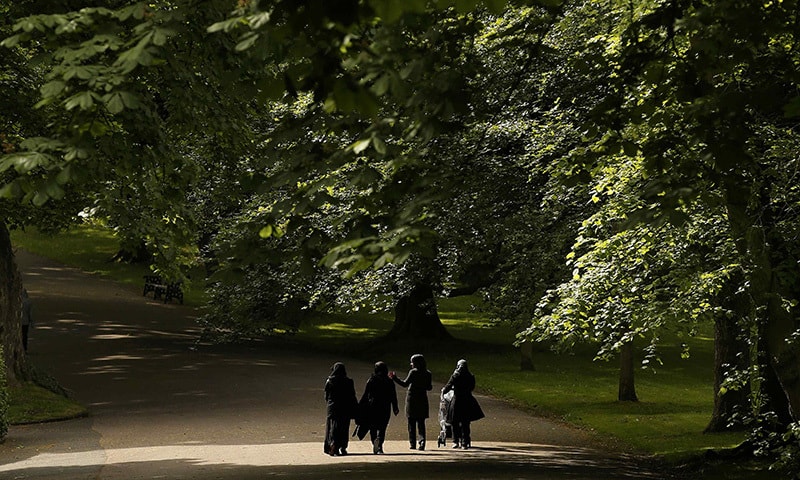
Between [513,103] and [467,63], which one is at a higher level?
[513,103]

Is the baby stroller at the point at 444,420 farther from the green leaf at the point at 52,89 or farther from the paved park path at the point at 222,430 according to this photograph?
the green leaf at the point at 52,89

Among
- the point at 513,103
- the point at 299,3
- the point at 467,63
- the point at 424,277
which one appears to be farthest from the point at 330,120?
the point at 424,277

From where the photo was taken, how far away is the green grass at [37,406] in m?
22.3

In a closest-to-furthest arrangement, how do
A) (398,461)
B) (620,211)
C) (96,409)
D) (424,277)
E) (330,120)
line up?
(330,120)
(620,211)
(398,461)
(96,409)
(424,277)

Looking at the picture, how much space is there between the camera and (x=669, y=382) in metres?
33.8

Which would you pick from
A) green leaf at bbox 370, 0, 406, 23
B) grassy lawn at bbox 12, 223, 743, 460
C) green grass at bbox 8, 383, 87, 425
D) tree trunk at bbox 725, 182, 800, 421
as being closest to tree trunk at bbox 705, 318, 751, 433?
grassy lawn at bbox 12, 223, 743, 460

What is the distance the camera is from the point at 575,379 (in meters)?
33.0

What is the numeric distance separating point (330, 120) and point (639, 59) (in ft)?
10.9

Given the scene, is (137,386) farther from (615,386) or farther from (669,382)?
(669,382)

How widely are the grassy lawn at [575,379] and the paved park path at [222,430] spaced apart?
121 cm

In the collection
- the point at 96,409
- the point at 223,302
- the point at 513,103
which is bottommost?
the point at 96,409

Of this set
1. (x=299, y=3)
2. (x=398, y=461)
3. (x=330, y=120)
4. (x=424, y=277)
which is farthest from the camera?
(x=424, y=277)

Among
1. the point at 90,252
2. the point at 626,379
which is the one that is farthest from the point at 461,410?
the point at 90,252

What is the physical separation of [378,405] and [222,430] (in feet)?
12.8
